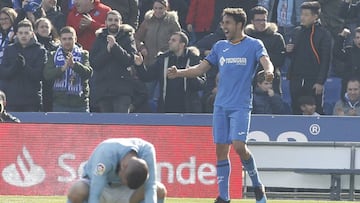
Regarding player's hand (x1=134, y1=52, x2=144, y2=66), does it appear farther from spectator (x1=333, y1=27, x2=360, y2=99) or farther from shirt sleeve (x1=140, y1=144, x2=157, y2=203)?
shirt sleeve (x1=140, y1=144, x2=157, y2=203)

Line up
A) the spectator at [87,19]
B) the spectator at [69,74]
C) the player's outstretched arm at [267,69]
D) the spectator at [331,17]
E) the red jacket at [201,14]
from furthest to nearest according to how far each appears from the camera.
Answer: the red jacket at [201,14]
the spectator at [331,17]
the spectator at [87,19]
the spectator at [69,74]
the player's outstretched arm at [267,69]

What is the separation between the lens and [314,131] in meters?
17.6

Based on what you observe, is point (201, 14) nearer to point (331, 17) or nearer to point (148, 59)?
point (148, 59)

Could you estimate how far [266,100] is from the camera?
731 inches

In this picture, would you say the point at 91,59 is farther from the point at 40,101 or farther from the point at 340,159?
the point at 340,159

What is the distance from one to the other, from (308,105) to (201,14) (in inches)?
107

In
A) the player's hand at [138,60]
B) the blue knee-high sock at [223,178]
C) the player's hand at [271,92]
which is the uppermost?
the player's hand at [138,60]

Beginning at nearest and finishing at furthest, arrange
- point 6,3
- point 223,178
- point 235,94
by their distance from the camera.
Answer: point 235,94 < point 223,178 < point 6,3

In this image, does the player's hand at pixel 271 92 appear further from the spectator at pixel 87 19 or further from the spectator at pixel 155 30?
the spectator at pixel 87 19

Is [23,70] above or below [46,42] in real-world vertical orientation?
below

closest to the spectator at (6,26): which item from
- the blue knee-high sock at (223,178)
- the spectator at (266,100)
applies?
the spectator at (266,100)

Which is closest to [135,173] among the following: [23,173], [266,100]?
[23,173]

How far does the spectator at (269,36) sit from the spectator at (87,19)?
101 inches

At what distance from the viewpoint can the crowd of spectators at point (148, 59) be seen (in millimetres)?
18219
